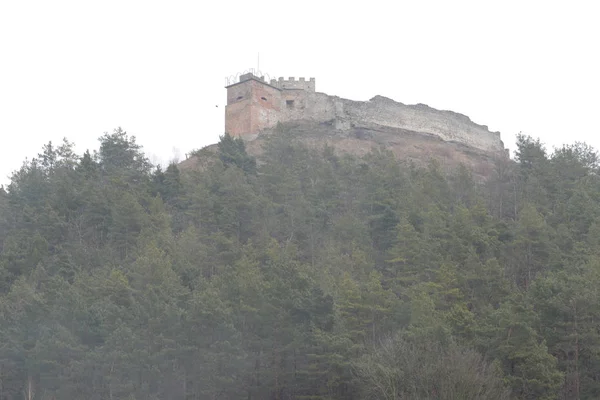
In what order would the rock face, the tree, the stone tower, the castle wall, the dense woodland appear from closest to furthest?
the tree → the dense woodland → the stone tower → the rock face → the castle wall

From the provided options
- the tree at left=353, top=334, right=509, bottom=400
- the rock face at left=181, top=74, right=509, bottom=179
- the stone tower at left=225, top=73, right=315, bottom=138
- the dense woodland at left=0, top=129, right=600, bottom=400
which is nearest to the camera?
the tree at left=353, top=334, right=509, bottom=400

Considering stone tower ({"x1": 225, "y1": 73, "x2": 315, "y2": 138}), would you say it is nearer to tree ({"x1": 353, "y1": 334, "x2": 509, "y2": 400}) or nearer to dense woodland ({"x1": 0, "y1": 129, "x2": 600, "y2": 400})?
dense woodland ({"x1": 0, "y1": 129, "x2": 600, "y2": 400})

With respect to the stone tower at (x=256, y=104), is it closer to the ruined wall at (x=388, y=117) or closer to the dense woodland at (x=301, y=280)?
the ruined wall at (x=388, y=117)

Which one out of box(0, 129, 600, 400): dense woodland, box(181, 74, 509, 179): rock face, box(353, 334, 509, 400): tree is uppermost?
box(181, 74, 509, 179): rock face

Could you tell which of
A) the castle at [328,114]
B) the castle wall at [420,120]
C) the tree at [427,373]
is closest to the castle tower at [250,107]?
the castle at [328,114]

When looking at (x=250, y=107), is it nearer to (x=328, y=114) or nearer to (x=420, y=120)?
(x=328, y=114)

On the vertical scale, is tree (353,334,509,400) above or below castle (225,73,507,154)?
below

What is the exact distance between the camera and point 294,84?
57688mm

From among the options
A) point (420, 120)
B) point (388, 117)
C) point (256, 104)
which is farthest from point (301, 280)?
point (420, 120)

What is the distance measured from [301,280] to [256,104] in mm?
27687

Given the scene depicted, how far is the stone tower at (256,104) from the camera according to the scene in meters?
54.6

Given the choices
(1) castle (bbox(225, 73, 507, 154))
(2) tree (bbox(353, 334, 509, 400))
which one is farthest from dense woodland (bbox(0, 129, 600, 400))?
(1) castle (bbox(225, 73, 507, 154))

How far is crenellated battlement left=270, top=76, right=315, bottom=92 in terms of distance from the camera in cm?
5738

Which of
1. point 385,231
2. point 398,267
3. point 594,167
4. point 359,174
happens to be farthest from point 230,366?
point 594,167
